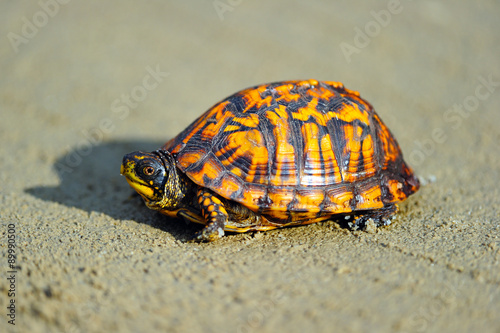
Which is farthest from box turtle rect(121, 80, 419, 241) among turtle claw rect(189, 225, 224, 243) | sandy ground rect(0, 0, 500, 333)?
sandy ground rect(0, 0, 500, 333)

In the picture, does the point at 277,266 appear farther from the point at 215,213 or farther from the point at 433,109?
the point at 433,109

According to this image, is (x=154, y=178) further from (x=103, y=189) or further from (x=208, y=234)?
(x=103, y=189)

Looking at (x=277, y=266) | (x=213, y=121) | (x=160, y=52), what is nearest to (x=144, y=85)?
(x=160, y=52)

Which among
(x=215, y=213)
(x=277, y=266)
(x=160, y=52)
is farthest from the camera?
(x=160, y=52)

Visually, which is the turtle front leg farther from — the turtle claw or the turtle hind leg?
the turtle hind leg

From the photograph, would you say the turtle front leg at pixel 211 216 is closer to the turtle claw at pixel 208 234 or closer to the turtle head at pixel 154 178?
the turtle claw at pixel 208 234

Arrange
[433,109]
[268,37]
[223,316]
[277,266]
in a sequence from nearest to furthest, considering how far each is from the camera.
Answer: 1. [223,316]
2. [277,266]
3. [433,109]
4. [268,37]
